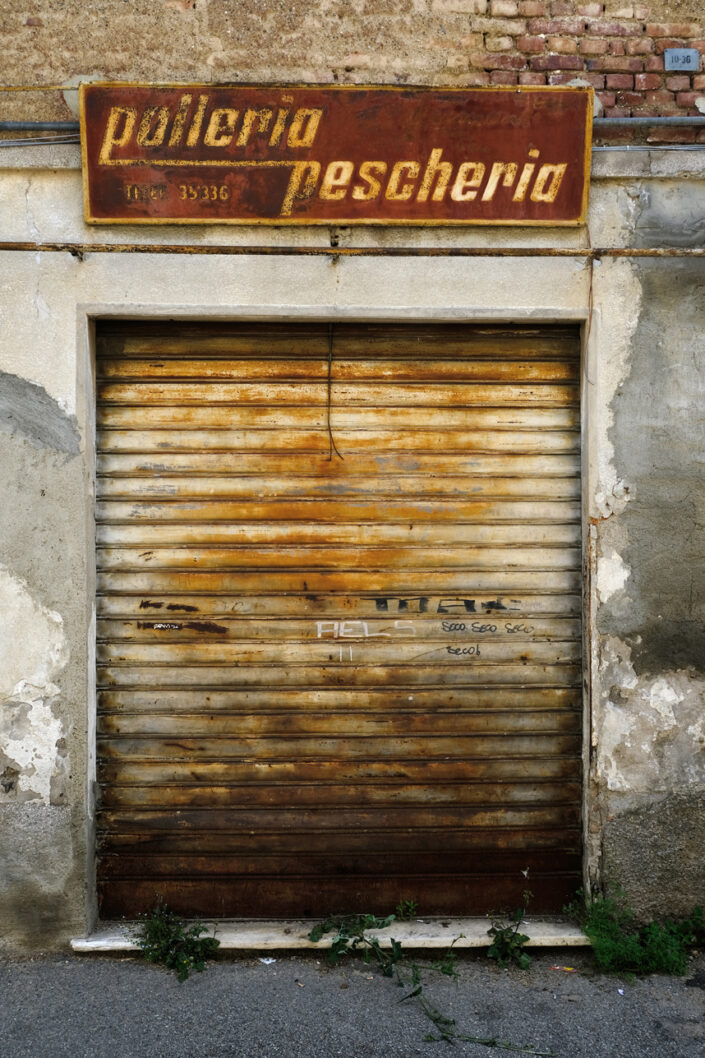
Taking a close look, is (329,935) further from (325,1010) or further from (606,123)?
(606,123)

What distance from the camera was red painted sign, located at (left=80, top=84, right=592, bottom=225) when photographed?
361 cm

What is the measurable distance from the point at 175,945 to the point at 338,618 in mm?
1741

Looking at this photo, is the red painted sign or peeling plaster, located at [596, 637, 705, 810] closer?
the red painted sign

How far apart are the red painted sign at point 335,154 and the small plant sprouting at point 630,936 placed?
3.35 m

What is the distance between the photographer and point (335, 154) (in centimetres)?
364

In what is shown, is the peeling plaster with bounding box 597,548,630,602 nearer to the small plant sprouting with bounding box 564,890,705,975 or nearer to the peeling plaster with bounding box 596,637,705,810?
the peeling plaster with bounding box 596,637,705,810

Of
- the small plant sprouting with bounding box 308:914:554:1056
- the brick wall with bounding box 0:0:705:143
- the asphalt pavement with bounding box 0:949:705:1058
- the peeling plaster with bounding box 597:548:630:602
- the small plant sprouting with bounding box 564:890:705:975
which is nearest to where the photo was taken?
the asphalt pavement with bounding box 0:949:705:1058

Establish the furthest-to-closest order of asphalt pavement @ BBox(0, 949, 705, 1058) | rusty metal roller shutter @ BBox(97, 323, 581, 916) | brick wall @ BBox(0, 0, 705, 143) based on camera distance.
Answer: rusty metal roller shutter @ BBox(97, 323, 581, 916) → brick wall @ BBox(0, 0, 705, 143) → asphalt pavement @ BBox(0, 949, 705, 1058)

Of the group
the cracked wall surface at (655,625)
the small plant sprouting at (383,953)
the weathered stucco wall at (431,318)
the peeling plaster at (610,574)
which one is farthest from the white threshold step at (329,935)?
the peeling plaster at (610,574)

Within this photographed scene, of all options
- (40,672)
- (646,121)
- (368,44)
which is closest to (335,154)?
(368,44)

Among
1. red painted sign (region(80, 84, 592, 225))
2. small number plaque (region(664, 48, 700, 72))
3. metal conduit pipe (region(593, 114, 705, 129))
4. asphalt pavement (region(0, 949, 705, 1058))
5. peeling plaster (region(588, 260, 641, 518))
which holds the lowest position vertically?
asphalt pavement (region(0, 949, 705, 1058))

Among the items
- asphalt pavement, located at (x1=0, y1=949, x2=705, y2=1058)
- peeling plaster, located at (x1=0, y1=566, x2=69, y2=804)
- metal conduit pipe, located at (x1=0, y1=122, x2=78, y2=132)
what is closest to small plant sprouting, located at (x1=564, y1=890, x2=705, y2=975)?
asphalt pavement, located at (x1=0, y1=949, x2=705, y2=1058)

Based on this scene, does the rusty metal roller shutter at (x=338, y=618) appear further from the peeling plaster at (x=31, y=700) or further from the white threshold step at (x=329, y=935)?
the peeling plaster at (x=31, y=700)

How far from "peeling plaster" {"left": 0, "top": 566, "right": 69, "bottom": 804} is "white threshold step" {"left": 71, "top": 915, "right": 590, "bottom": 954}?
0.74 meters
